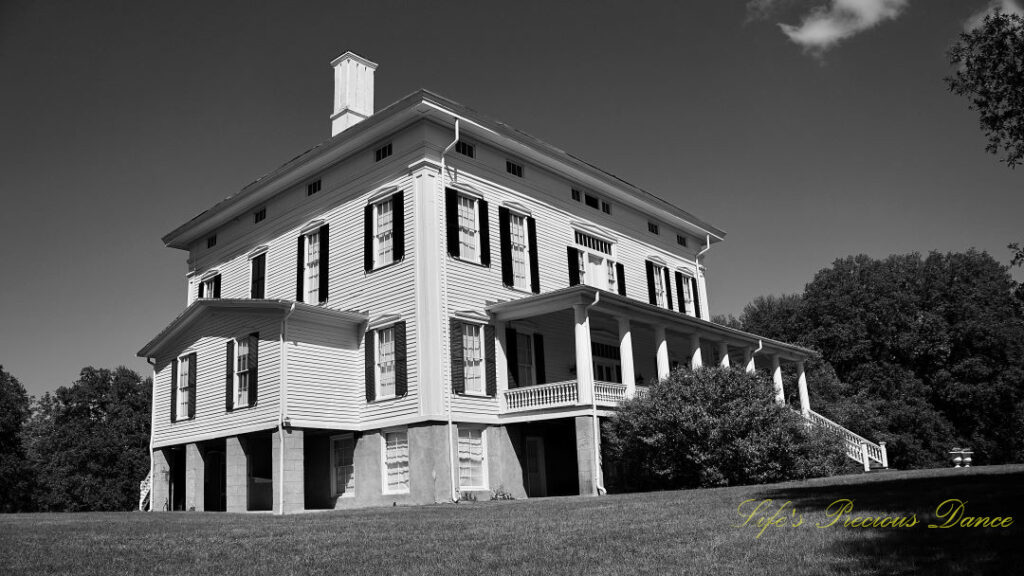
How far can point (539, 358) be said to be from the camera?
2422 centimetres

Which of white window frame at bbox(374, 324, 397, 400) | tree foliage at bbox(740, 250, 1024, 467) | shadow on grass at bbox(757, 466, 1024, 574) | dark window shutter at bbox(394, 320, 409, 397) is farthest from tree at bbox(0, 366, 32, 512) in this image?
shadow on grass at bbox(757, 466, 1024, 574)

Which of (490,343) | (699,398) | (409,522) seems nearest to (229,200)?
(490,343)

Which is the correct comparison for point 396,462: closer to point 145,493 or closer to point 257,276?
point 257,276

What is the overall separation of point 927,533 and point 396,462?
50.6 feet

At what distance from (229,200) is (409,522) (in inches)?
733

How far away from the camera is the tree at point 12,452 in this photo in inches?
2053

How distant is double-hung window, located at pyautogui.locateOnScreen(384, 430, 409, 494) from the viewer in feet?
69.8

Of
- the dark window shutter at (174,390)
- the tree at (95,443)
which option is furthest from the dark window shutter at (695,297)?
the tree at (95,443)

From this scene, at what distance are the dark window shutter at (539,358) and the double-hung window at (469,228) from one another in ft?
10.2

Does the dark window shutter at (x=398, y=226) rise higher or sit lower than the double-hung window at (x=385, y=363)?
higher

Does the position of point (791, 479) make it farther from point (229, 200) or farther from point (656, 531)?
point (229, 200)

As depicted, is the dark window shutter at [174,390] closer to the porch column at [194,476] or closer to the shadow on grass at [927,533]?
the porch column at [194,476]

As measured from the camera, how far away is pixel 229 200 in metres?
27.8

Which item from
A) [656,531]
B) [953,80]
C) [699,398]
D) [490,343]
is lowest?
[656,531]
